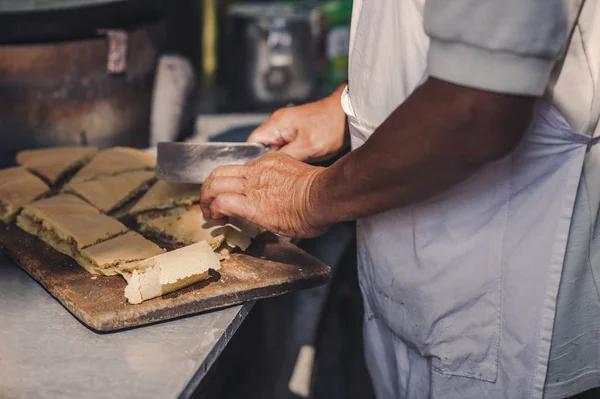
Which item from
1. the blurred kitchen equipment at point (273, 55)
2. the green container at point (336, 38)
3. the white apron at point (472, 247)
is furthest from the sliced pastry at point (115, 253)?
the green container at point (336, 38)

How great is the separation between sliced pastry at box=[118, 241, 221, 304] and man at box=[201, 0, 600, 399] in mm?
151

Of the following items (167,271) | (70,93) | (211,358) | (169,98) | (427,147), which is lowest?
(211,358)

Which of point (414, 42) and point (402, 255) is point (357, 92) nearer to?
point (414, 42)

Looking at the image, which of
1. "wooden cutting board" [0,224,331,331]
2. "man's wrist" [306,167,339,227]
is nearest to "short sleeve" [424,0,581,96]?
"man's wrist" [306,167,339,227]

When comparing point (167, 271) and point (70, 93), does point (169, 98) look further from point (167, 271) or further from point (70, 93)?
point (167, 271)

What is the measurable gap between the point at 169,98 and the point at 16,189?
1029 mm

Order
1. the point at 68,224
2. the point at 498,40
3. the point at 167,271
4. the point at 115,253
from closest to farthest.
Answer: the point at 498,40, the point at 167,271, the point at 115,253, the point at 68,224

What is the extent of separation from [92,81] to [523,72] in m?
1.96

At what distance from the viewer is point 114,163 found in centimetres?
260

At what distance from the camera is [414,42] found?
162 centimetres

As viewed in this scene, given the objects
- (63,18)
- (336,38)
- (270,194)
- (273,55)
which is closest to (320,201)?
(270,194)

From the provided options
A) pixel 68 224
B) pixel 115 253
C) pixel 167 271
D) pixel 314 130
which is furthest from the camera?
pixel 314 130

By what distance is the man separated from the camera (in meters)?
1.38

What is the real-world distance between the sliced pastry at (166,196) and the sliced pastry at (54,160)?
1.24ft
